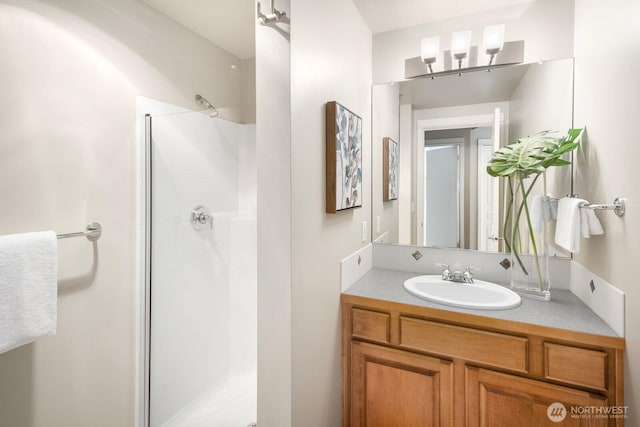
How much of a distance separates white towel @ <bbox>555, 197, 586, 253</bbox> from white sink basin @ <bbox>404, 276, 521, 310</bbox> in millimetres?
343

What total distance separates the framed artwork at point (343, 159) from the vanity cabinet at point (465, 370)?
1.79 feet

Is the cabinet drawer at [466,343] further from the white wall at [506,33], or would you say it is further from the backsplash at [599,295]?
the white wall at [506,33]

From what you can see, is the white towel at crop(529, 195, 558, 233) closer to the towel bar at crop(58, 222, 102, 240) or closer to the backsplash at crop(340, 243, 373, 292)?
the backsplash at crop(340, 243, 373, 292)

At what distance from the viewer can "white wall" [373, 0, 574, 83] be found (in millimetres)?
1718

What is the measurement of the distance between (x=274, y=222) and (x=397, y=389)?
107 cm

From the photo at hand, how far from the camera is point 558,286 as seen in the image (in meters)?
1.70

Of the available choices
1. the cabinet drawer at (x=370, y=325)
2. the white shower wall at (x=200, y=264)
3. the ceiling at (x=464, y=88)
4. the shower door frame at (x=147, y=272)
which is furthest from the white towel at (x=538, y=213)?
the shower door frame at (x=147, y=272)

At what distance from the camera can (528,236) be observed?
1.72m

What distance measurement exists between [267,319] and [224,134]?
127cm

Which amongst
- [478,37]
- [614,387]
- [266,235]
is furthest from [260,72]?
[614,387]

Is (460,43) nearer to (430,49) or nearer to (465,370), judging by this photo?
(430,49)

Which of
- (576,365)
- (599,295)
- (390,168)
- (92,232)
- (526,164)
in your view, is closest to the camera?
(576,365)

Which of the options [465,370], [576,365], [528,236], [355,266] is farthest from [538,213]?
[355,266]

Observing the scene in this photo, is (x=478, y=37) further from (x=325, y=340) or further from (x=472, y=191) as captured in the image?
(x=325, y=340)
